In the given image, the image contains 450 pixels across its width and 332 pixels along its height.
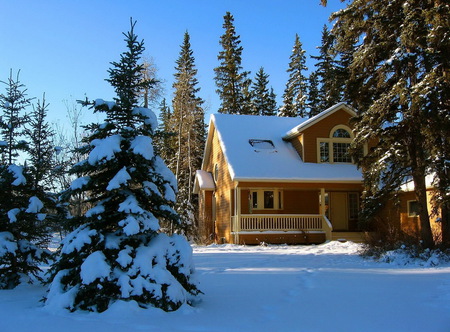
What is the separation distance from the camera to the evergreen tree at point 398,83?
428 inches

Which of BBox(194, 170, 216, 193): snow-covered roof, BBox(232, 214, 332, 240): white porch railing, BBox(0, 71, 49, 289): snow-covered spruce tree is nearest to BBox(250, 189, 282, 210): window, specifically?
BBox(232, 214, 332, 240): white porch railing

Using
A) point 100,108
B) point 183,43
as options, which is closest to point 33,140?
point 100,108

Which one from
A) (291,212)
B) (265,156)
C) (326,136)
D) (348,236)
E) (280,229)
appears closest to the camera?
(280,229)

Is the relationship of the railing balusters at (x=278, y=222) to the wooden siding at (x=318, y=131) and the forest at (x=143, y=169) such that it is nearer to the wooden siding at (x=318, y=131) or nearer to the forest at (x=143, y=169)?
the wooden siding at (x=318, y=131)

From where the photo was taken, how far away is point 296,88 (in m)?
38.3

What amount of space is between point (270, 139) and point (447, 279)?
14.8m

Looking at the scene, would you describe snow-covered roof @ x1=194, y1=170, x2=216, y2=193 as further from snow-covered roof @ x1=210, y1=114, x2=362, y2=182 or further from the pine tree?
the pine tree

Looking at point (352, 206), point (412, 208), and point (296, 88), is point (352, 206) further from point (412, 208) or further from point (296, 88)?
point (296, 88)

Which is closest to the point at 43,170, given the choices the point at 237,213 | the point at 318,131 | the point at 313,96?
the point at 237,213

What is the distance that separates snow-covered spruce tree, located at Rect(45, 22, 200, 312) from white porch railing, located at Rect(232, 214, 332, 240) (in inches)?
480

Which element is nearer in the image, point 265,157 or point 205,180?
point 265,157

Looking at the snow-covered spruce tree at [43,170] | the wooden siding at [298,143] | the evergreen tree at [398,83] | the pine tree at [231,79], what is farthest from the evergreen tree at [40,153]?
the pine tree at [231,79]

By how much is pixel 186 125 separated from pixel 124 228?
2560 cm

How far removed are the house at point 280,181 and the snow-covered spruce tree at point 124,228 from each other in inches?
457
